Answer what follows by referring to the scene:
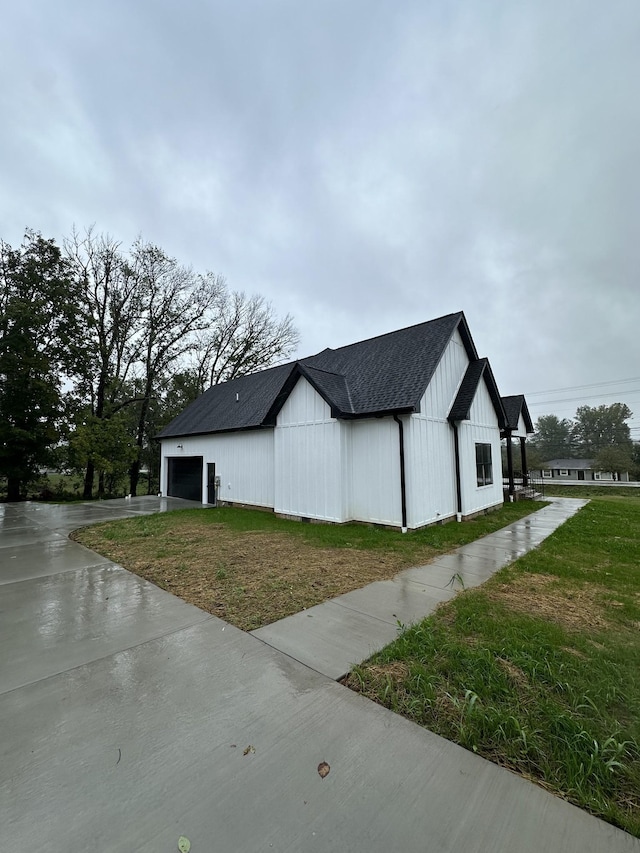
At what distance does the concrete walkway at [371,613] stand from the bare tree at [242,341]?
23210mm

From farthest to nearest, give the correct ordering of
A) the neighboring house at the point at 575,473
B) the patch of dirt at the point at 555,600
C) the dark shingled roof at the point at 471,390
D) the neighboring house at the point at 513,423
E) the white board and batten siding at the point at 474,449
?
the neighboring house at the point at 575,473
the neighboring house at the point at 513,423
the white board and batten siding at the point at 474,449
the dark shingled roof at the point at 471,390
the patch of dirt at the point at 555,600

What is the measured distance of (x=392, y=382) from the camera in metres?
9.44

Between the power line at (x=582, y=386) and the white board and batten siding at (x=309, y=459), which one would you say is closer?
the white board and batten siding at (x=309, y=459)

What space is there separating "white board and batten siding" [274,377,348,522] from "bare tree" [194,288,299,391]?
17539 mm

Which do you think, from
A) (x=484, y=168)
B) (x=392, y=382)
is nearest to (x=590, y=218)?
(x=484, y=168)

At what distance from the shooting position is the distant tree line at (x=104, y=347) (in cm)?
1825

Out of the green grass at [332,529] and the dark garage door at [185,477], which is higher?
the dark garage door at [185,477]

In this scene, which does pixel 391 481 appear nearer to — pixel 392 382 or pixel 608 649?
pixel 392 382

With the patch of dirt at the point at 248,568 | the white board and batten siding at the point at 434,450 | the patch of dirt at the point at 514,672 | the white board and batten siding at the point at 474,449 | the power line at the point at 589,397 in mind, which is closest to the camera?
the patch of dirt at the point at 514,672

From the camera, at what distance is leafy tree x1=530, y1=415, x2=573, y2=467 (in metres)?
70.6

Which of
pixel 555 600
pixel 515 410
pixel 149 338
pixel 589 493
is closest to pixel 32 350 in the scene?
pixel 149 338

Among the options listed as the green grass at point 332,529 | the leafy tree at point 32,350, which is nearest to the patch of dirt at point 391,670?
the green grass at point 332,529

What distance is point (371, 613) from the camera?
3902 mm

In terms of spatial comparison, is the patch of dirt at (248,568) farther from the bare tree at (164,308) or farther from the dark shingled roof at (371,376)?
the bare tree at (164,308)
